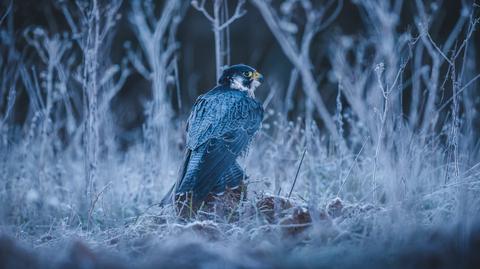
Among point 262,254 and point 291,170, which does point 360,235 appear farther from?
point 291,170

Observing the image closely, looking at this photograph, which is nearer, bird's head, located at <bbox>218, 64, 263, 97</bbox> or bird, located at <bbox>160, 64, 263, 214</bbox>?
bird, located at <bbox>160, 64, 263, 214</bbox>

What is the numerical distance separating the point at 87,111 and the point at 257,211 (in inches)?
76.9

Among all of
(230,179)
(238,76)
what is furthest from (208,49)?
(230,179)

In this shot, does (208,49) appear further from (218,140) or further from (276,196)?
(276,196)

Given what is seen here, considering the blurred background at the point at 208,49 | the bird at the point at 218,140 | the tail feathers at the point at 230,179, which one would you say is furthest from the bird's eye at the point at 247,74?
the blurred background at the point at 208,49

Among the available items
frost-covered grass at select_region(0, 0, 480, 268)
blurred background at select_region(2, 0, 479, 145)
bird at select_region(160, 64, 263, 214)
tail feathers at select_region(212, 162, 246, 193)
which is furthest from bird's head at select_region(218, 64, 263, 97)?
blurred background at select_region(2, 0, 479, 145)

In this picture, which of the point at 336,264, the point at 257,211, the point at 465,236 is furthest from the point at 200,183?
the point at 465,236

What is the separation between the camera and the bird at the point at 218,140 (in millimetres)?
3791

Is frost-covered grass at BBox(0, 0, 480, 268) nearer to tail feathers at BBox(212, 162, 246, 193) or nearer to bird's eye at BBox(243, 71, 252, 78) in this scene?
tail feathers at BBox(212, 162, 246, 193)

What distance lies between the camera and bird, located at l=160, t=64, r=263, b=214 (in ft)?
12.4

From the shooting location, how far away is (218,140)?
161 inches

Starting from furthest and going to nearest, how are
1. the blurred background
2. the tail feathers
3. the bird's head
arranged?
1. the blurred background
2. the bird's head
3. the tail feathers

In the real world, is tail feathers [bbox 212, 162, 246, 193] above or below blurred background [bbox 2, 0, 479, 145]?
below

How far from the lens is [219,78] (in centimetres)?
473
